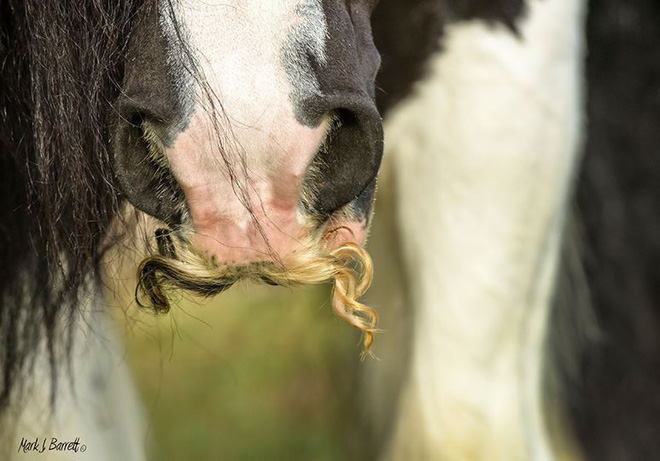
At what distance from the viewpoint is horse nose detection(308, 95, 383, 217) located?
31.5 inches

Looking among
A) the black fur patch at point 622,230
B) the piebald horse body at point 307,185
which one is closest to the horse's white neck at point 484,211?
the piebald horse body at point 307,185

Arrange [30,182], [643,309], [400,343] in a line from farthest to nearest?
1. [643,309]
2. [400,343]
3. [30,182]

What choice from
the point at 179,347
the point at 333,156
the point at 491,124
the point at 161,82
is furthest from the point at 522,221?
the point at 179,347

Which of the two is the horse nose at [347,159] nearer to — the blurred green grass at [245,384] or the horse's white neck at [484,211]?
the horse's white neck at [484,211]

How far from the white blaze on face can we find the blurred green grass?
0.88 metres

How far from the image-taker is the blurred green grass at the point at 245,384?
1890mm

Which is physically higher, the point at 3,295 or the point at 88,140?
the point at 88,140

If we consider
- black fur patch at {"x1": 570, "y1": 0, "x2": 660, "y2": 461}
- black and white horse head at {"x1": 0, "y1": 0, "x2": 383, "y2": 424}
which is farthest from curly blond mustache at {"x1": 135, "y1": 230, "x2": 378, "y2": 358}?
black fur patch at {"x1": 570, "y1": 0, "x2": 660, "y2": 461}

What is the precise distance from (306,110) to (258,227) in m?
0.09

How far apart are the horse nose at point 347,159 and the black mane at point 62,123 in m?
0.17

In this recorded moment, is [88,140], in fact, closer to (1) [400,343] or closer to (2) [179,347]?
(1) [400,343]

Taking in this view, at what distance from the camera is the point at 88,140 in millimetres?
863

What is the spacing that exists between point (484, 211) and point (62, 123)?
1.62ft
